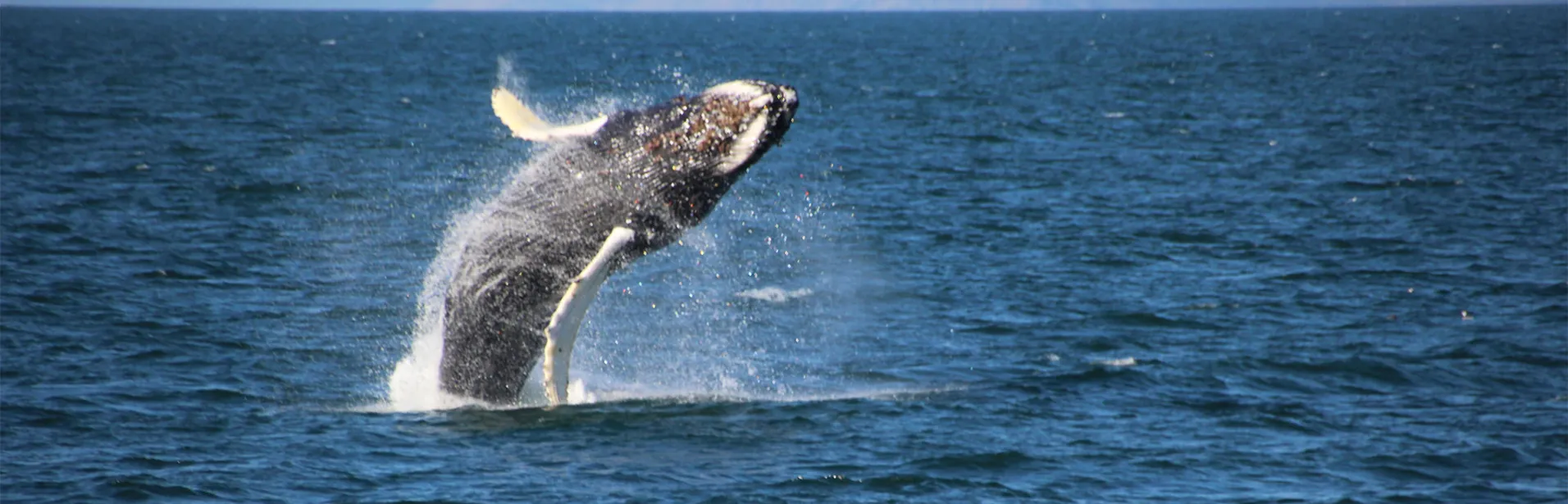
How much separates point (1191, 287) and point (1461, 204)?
1175cm

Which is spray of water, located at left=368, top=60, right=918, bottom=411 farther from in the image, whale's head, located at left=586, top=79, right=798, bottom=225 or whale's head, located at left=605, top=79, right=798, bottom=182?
whale's head, located at left=605, top=79, right=798, bottom=182

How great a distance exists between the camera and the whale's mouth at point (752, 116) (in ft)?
36.8

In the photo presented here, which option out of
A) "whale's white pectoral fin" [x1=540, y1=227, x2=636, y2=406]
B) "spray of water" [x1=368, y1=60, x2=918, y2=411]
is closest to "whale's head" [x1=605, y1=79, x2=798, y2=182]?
"whale's white pectoral fin" [x1=540, y1=227, x2=636, y2=406]

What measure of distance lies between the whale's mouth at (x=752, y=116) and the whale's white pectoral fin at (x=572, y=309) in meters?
1.02

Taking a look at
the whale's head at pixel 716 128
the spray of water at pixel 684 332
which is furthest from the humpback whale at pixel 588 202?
the spray of water at pixel 684 332

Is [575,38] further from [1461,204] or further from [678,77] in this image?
[1461,204]

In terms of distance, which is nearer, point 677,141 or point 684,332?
point 677,141

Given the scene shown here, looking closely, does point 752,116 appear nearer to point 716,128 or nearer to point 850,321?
point 716,128

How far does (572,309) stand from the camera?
1199 centimetres

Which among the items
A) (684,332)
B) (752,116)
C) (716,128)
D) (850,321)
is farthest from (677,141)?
(850,321)

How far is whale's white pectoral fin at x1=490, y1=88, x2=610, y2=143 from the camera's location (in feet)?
37.3

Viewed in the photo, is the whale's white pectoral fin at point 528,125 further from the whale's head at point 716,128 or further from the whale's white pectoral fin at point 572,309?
the whale's white pectoral fin at point 572,309

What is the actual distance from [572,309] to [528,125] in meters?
1.46

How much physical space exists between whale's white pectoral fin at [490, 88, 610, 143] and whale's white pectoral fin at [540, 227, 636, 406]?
79 cm
